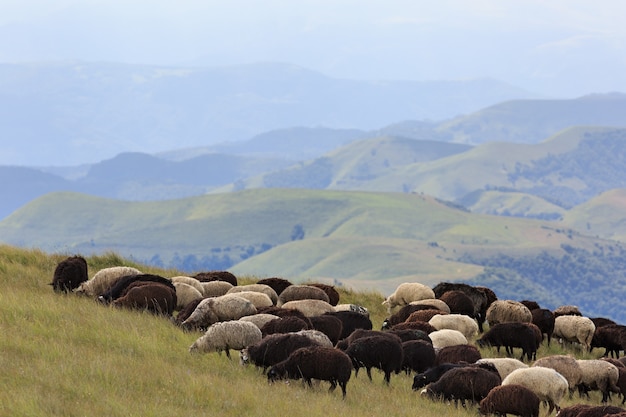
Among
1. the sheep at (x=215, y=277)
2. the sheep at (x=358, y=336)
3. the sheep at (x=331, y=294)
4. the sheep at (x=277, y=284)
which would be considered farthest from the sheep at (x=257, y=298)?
the sheep at (x=331, y=294)

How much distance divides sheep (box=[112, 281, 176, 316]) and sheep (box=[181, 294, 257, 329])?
0.97 metres

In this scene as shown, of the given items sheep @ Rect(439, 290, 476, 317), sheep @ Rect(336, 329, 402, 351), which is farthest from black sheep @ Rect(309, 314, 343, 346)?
sheep @ Rect(439, 290, 476, 317)

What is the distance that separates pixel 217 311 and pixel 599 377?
848 centimetres

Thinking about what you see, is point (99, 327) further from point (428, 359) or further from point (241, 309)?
point (428, 359)

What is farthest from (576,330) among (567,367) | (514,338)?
(567,367)

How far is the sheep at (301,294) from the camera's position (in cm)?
2375

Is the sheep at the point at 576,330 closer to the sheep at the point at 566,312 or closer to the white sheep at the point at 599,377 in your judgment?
the sheep at the point at 566,312

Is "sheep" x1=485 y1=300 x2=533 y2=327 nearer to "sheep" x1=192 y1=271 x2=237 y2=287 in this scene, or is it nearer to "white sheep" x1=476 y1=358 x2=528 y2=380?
"white sheep" x1=476 y1=358 x2=528 y2=380

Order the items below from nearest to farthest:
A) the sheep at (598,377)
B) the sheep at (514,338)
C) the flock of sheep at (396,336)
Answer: the flock of sheep at (396,336), the sheep at (598,377), the sheep at (514,338)

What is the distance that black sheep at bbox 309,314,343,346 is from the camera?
19203mm

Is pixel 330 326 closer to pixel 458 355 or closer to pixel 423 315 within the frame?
pixel 458 355

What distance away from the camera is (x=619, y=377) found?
19.0 m

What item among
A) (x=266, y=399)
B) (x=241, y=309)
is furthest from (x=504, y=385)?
(x=241, y=309)

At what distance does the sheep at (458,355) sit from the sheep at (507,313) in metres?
6.56
